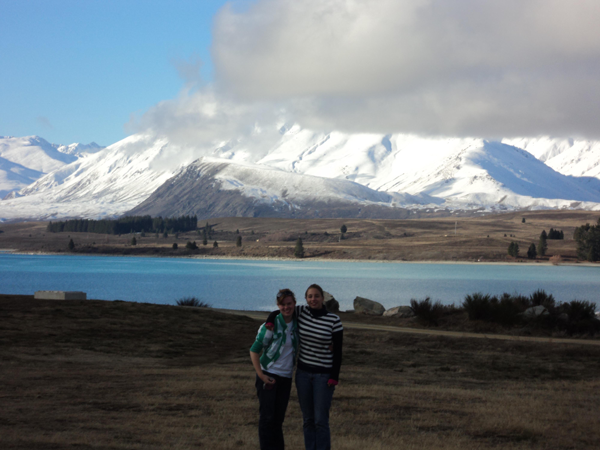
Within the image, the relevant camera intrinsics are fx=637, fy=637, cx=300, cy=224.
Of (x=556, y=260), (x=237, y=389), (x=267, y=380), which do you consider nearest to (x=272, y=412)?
(x=267, y=380)

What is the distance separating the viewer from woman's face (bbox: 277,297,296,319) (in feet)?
28.7

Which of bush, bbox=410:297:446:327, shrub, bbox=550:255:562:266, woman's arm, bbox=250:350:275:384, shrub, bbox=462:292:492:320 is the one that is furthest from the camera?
shrub, bbox=550:255:562:266

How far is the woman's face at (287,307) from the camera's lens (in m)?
8.74

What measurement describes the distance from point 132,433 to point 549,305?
86.1 feet

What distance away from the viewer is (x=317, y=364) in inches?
350

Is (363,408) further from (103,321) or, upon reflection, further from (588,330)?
(588,330)

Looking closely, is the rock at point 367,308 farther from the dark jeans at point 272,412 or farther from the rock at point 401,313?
the dark jeans at point 272,412

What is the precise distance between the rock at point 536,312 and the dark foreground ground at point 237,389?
6.84 metres

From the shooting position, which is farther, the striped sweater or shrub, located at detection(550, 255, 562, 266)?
shrub, located at detection(550, 255, 562, 266)

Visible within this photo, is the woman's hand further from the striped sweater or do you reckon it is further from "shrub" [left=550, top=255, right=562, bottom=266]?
"shrub" [left=550, top=255, right=562, bottom=266]

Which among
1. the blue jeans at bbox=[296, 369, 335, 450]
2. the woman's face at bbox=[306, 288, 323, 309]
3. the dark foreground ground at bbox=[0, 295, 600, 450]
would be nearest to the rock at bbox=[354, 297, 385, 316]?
the dark foreground ground at bbox=[0, 295, 600, 450]

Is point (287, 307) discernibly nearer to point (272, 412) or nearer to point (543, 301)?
point (272, 412)

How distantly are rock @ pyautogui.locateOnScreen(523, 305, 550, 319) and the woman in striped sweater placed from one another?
77.1ft

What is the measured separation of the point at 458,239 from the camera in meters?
166
